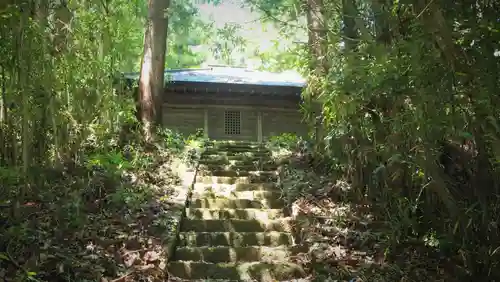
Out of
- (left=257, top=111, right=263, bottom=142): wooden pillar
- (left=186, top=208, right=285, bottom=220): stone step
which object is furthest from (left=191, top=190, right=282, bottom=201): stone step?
(left=257, top=111, right=263, bottom=142): wooden pillar

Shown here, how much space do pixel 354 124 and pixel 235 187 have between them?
3.23 meters

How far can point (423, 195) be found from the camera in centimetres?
559

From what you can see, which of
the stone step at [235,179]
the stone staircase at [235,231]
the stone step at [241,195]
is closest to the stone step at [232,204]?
the stone staircase at [235,231]

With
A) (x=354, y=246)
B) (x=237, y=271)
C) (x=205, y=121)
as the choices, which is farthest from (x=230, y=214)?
(x=205, y=121)

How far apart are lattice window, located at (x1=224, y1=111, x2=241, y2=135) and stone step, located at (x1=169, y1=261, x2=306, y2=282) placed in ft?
33.9

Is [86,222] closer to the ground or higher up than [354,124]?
closer to the ground

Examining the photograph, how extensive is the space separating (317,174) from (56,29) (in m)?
5.11

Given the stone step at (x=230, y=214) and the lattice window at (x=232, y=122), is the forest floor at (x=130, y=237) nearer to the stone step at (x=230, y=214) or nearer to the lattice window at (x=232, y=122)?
the stone step at (x=230, y=214)

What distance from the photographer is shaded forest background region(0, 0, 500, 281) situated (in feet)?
13.0

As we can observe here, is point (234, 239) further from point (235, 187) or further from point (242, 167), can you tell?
point (242, 167)

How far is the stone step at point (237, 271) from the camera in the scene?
206 inches

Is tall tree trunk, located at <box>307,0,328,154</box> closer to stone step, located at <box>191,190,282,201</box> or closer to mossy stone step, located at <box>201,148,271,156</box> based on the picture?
stone step, located at <box>191,190,282,201</box>

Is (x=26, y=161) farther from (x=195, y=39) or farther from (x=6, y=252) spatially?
(x=195, y=39)

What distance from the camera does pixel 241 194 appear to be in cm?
798
